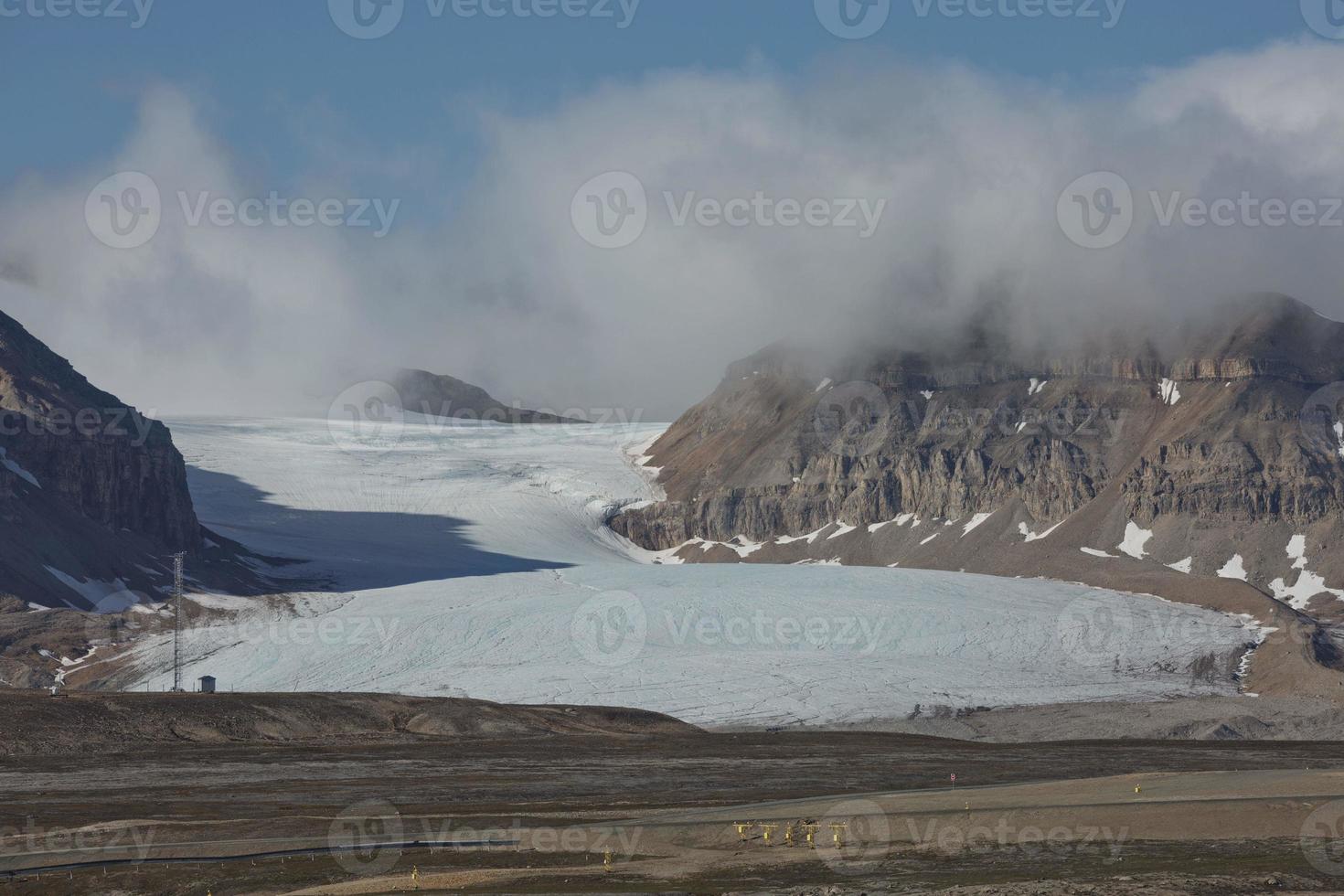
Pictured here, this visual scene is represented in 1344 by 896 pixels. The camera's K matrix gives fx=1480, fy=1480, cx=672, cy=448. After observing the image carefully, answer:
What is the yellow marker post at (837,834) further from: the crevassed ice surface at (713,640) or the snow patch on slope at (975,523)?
the snow patch on slope at (975,523)

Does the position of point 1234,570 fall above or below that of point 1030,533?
below

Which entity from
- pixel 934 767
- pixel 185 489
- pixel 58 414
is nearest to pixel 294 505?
pixel 185 489

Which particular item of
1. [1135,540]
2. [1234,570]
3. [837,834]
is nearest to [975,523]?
[1135,540]

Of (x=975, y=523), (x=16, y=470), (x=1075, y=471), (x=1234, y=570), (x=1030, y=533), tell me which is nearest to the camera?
(x=16, y=470)

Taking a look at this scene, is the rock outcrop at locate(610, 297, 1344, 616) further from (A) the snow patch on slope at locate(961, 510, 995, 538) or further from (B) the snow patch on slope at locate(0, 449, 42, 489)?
(B) the snow patch on slope at locate(0, 449, 42, 489)

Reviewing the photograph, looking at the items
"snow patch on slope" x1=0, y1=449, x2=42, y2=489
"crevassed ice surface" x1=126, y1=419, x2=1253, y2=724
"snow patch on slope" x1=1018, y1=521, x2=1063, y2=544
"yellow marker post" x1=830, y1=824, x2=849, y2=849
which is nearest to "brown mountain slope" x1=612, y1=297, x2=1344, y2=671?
"snow patch on slope" x1=1018, y1=521, x2=1063, y2=544

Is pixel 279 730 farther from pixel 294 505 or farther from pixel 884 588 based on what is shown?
pixel 294 505

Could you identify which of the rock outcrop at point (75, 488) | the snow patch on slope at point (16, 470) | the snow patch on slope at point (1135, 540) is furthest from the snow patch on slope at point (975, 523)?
the snow patch on slope at point (16, 470)

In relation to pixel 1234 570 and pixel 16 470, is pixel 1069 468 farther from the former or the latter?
pixel 16 470
